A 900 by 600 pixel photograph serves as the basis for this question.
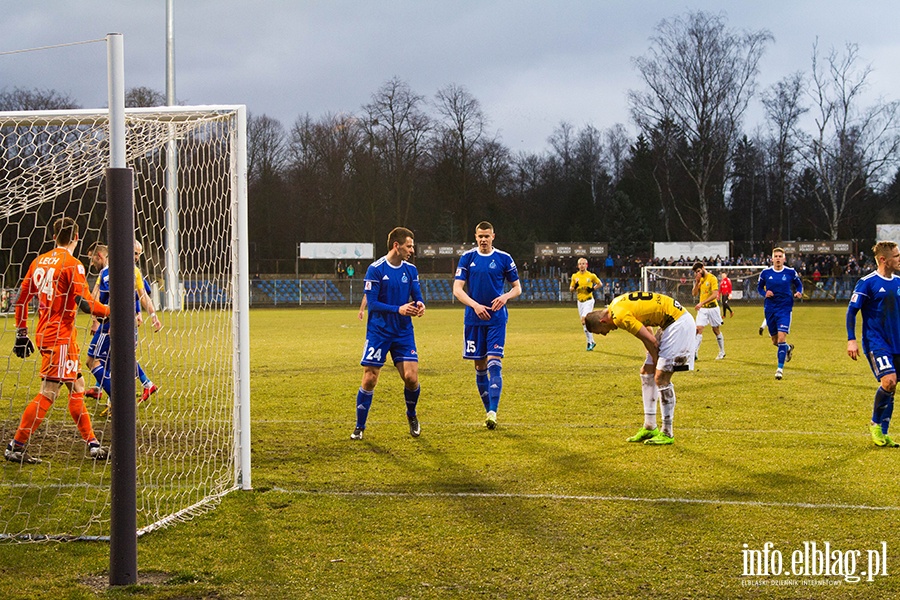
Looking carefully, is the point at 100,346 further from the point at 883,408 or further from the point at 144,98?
the point at 144,98

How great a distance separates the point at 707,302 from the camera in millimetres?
16484

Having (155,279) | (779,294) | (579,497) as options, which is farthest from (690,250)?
(579,497)

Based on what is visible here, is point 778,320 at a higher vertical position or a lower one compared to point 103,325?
lower

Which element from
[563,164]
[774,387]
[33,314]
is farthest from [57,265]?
[563,164]

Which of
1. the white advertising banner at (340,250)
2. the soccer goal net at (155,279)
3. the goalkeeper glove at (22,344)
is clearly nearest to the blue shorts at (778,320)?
the soccer goal net at (155,279)

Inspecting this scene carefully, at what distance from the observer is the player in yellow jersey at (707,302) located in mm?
16500

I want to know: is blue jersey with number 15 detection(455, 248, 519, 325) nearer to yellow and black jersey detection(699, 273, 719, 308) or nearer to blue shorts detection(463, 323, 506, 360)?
blue shorts detection(463, 323, 506, 360)

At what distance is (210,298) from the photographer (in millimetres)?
8344

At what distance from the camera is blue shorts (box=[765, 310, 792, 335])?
14094 millimetres

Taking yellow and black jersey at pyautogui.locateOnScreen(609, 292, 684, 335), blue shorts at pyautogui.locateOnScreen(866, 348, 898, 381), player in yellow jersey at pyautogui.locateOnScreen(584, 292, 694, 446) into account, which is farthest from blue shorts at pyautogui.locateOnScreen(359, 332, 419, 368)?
blue shorts at pyautogui.locateOnScreen(866, 348, 898, 381)

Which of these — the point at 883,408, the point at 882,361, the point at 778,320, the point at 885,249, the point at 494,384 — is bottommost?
the point at 883,408

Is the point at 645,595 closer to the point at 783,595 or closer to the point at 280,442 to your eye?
the point at 783,595

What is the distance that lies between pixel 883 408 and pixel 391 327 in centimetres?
465

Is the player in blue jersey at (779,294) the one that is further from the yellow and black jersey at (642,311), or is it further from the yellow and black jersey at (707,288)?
the yellow and black jersey at (642,311)
